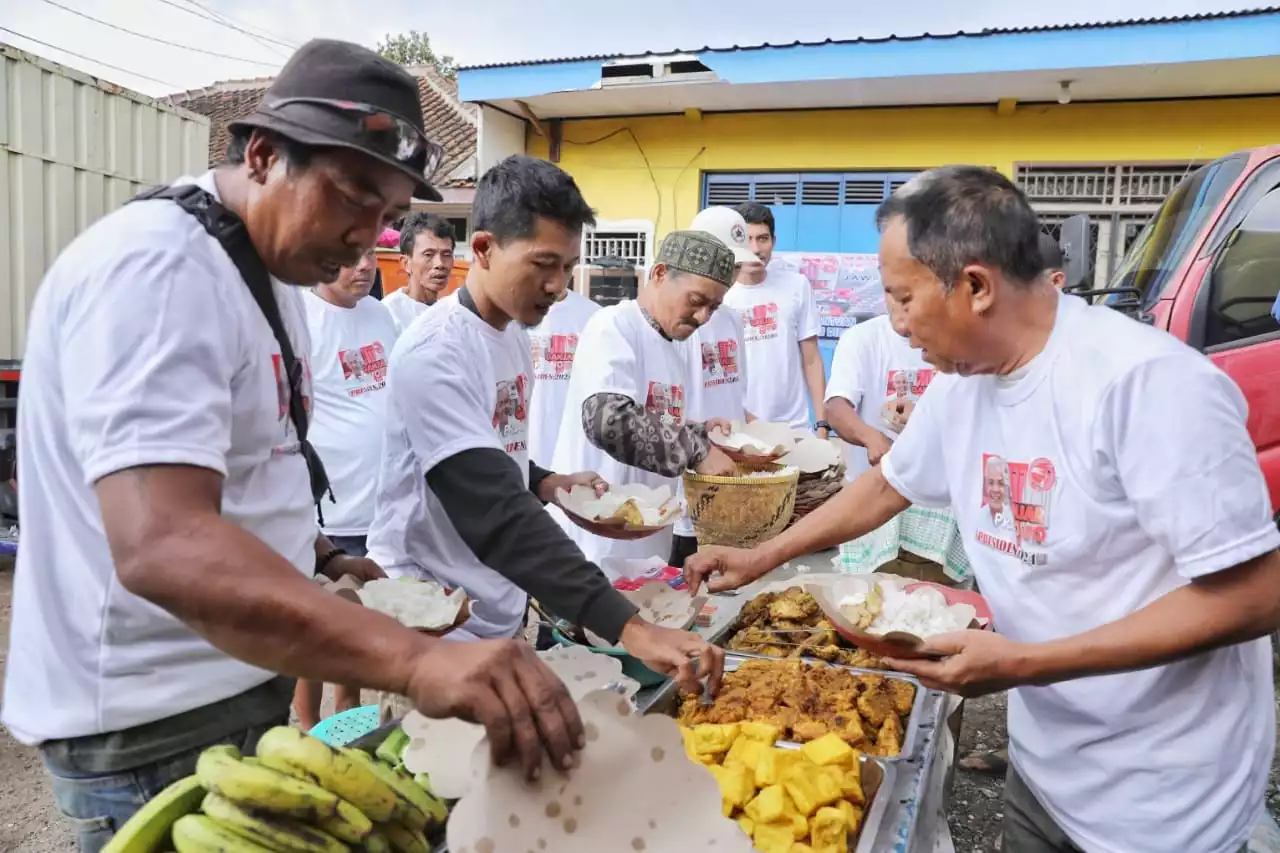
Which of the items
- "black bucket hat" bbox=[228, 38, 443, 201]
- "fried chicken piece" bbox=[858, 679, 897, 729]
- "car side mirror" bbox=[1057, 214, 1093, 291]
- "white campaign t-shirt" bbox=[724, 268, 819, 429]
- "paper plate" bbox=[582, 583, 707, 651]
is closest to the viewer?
"black bucket hat" bbox=[228, 38, 443, 201]

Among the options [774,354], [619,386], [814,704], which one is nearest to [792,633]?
[814,704]

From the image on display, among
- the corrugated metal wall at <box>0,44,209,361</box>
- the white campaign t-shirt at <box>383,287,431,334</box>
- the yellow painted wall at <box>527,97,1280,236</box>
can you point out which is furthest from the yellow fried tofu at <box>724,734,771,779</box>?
the yellow painted wall at <box>527,97,1280,236</box>

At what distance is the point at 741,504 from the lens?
3135 mm

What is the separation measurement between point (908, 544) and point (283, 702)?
2854 millimetres

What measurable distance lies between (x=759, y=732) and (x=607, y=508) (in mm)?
1099

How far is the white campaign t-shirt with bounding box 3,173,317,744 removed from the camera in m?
1.05

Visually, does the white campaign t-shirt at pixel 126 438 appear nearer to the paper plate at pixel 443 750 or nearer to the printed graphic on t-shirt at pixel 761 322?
the paper plate at pixel 443 750

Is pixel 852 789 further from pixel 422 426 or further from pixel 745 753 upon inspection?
pixel 422 426

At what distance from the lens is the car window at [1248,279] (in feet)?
13.3

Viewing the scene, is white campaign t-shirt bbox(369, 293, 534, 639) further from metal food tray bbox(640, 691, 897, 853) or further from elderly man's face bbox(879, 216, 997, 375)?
elderly man's face bbox(879, 216, 997, 375)

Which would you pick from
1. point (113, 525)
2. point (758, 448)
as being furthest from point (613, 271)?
point (113, 525)

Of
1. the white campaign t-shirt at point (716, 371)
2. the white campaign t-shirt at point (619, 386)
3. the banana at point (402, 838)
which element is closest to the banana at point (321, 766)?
the banana at point (402, 838)

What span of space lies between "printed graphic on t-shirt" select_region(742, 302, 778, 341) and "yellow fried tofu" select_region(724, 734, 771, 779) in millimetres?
3547

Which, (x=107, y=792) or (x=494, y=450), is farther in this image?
(x=494, y=450)
